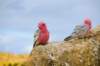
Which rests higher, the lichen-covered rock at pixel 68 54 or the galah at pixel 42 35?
the galah at pixel 42 35

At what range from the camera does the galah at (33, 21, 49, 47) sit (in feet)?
43.1

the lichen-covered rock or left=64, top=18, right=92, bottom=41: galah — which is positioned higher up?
left=64, top=18, right=92, bottom=41: galah

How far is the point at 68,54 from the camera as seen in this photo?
11.9m

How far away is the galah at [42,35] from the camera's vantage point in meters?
13.1

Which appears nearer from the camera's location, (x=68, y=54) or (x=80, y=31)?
(x=68, y=54)

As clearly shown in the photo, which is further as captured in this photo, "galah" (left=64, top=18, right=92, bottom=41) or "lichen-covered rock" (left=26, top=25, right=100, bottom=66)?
"galah" (left=64, top=18, right=92, bottom=41)

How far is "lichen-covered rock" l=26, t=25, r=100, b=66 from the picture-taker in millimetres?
11875

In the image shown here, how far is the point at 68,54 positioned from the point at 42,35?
1690 millimetres

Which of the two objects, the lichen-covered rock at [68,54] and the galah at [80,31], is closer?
the lichen-covered rock at [68,54]

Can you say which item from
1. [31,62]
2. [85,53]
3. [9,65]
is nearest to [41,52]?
[31,62]

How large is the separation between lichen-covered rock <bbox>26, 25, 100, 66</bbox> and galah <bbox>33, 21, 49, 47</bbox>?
2.14 ft

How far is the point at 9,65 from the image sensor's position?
65.5ft

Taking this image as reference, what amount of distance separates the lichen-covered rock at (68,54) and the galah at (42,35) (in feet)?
2.14

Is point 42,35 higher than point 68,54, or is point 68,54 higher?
point 42,35
